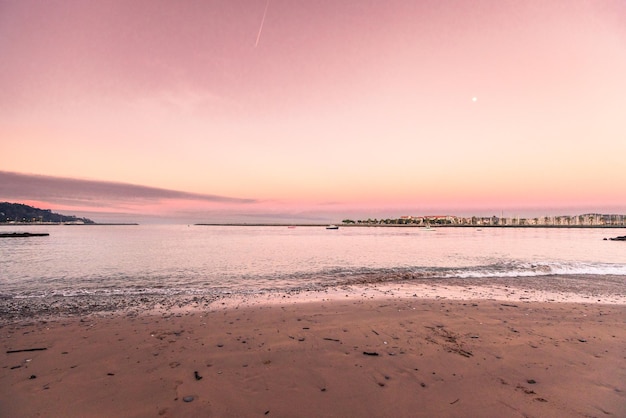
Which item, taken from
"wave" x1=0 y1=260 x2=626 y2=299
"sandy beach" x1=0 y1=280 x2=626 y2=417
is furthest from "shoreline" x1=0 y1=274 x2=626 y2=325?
"sandy beach" x1=0 y1=280 x2=626 y2=417

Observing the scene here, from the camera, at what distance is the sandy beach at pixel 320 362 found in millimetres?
4984

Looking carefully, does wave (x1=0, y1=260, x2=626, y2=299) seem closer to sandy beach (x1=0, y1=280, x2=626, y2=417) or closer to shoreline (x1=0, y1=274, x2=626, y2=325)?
shoreline (x1=0, y1=274, x2=626, y2=325)

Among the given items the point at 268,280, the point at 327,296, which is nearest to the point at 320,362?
the point at 327,296

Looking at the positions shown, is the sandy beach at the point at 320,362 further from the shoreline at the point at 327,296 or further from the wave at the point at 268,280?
the wave at the point at 268,280

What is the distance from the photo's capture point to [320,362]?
657 cm

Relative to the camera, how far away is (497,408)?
486 cm

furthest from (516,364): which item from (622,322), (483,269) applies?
(483,269)

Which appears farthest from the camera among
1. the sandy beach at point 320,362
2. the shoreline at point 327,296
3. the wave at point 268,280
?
the wave at point 268,280

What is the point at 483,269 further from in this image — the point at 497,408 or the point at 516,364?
the point at 497,408

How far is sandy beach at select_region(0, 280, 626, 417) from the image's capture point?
196 inches

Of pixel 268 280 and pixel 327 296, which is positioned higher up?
pixel 327 296

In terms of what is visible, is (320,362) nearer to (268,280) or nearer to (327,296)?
(327,296)

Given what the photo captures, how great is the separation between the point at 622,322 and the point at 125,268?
2889 centimetres

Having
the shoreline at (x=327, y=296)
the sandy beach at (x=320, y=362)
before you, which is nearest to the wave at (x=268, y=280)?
the shoreline at (x=327, y=296)
